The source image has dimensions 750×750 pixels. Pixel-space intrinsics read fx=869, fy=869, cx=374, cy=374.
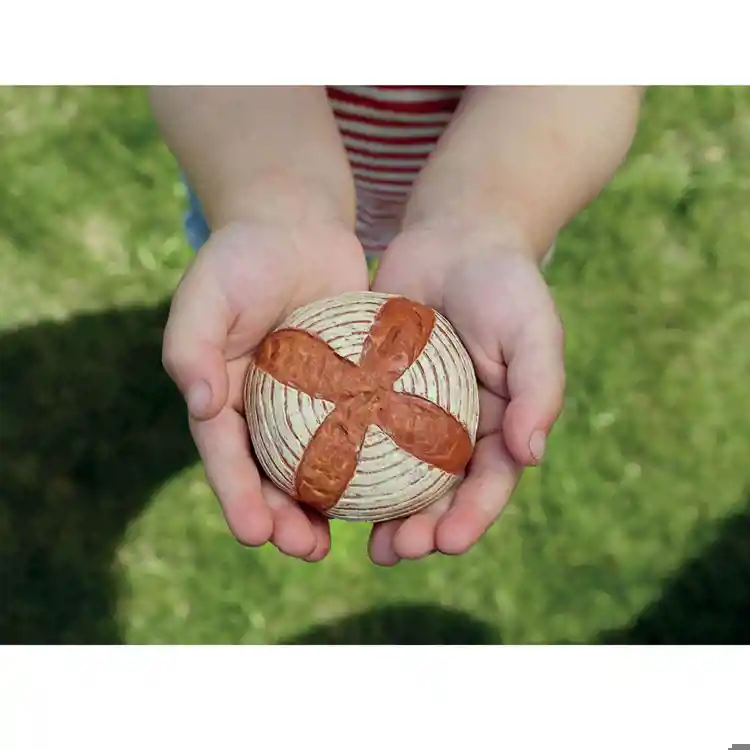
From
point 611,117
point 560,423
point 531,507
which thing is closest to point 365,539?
point 531,507

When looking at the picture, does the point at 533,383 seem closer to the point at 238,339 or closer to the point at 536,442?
the point at 536,442

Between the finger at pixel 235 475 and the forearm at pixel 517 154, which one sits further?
the forearm at pixel 517 154

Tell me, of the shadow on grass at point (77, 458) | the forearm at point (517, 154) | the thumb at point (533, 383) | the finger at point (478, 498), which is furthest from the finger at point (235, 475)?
the shadow on grass at point (77, 458)

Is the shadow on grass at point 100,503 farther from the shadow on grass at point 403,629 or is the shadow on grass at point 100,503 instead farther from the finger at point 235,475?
the finger at point 235,475

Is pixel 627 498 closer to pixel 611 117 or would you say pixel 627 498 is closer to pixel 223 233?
pixel 611 117

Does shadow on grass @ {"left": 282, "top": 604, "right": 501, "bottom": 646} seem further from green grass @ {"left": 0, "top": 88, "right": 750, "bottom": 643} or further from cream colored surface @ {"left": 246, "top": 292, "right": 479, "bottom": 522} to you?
cream colored surface @ {"left": 246, "top": 292, "right": 479, "bottom": 522}

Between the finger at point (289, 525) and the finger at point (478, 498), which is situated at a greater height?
the finger at point (478, 498)

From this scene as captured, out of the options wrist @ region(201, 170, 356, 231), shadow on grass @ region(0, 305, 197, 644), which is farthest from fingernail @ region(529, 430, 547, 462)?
shadow on grass @ region(0, 305, 197, 644)

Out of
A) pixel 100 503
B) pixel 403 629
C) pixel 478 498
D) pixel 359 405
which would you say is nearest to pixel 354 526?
pixel 403 629
